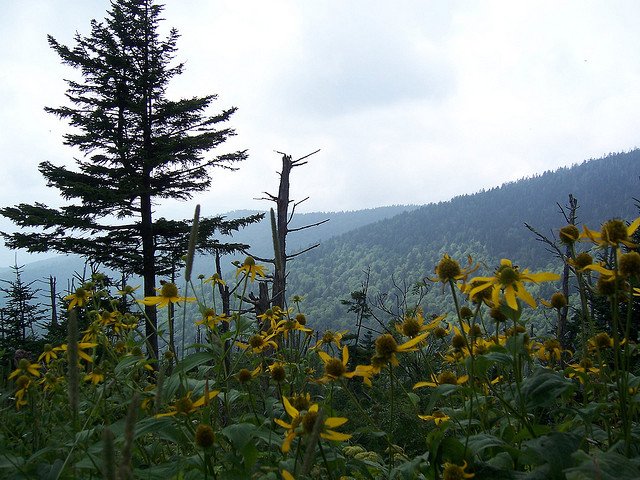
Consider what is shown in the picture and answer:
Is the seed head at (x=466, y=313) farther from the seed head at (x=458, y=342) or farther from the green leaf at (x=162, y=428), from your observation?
the green leaf at (x=162, y=428)

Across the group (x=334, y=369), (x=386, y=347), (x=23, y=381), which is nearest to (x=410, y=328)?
(x=386, y=347)

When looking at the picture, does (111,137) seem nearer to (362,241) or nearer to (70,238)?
(70,238)

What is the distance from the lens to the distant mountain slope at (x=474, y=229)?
322 feet

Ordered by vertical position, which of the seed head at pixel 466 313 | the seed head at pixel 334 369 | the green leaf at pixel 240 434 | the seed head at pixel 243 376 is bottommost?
the seed head at pixel 243 376

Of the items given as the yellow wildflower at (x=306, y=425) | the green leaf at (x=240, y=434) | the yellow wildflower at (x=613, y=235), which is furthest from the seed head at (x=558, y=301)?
the green leaf at (x=240, y=434)

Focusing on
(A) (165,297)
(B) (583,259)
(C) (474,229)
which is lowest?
(A) (165,297)

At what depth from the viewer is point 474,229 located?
119m

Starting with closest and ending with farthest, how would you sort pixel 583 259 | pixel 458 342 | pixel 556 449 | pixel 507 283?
pixel 556 449 < pixel 507 283 < pixel 583 259 < pixel 458 342

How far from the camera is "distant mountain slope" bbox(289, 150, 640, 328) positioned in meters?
98.0

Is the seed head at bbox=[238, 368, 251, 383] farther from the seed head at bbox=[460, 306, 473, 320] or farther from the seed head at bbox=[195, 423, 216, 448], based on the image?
the seed head at bbox=[460, 306, 473, 320]

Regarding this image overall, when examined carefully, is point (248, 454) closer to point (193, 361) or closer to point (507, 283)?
point (193, 361)

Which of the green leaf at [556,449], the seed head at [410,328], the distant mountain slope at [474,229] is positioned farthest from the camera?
the distant mountain slope at [474,229]

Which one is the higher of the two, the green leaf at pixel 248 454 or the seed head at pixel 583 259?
the seed head at pixel 583 259

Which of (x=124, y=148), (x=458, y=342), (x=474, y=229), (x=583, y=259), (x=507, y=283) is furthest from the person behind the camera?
(x=474, y=229)
